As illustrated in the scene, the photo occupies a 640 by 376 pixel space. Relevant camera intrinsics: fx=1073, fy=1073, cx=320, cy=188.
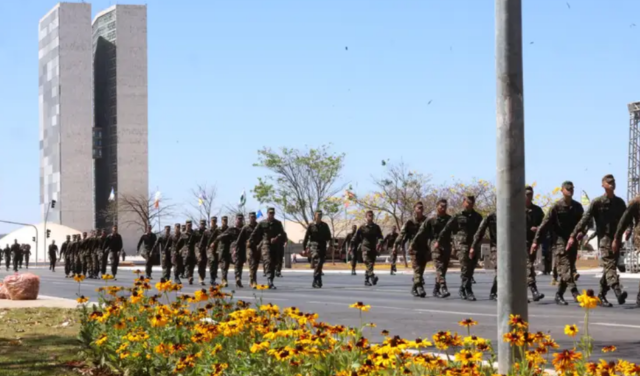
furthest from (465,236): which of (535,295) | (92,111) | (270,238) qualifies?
(92,111)

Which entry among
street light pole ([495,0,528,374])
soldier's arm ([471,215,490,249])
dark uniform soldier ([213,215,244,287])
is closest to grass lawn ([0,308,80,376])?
street light pole ([495,0,528,374])

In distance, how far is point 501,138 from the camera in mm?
6898

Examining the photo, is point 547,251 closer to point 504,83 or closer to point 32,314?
point 32,314

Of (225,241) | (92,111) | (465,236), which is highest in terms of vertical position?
(92,111)

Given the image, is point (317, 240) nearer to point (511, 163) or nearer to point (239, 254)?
point (239, 254)

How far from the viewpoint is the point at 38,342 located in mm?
12820

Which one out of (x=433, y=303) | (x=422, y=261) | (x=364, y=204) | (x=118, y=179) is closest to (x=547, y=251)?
(x=422, y=261)

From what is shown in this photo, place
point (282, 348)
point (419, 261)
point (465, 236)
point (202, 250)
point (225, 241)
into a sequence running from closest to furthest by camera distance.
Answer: point (282, 348), point (465, 236), point (419, 261), point (225, 241), point (202, 250)

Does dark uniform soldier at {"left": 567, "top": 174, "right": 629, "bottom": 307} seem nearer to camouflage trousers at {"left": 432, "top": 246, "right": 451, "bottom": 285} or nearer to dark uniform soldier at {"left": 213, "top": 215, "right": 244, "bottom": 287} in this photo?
camouflage trousers at {"left": 432, "top": 246, "right": 451, "bottom": 285}

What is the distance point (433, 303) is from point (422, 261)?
109 inches

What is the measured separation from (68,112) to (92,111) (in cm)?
406

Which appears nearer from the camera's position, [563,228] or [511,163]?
[511,163]

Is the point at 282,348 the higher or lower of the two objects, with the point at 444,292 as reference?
higher

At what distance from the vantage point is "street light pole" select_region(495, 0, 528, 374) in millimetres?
6855
